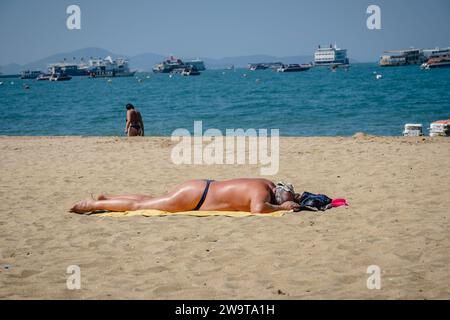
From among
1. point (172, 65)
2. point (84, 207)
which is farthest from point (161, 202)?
point (172, 65)

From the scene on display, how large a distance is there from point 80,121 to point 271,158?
2008cm

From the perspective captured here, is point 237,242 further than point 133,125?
No

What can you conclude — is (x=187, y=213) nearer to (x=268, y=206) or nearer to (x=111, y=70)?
(x=268, y=206)

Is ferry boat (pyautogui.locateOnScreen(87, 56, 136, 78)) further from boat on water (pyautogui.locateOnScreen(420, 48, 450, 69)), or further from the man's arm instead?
the man's arm

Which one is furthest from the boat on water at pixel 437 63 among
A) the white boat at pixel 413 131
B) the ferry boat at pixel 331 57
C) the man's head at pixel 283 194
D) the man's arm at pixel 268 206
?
the man's arm at pixel 268 206

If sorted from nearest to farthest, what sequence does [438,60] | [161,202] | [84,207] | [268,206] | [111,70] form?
1. [268,206]
2. [161,202]
3. [84,207]
4. [438,60]
5. [111,70]

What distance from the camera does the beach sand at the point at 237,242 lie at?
3.56m

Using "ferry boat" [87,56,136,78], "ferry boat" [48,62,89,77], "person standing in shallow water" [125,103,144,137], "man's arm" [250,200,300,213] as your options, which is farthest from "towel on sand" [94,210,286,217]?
"ferry boat" [48,62,89,77]

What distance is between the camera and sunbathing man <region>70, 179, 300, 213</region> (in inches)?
213

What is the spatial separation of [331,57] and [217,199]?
603 feet

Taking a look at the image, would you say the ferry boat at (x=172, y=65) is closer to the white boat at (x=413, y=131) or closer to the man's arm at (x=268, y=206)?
the white boat at (x=413, y=131)

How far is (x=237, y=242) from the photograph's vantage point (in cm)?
461

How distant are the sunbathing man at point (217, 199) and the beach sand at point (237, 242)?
0.20 meters
